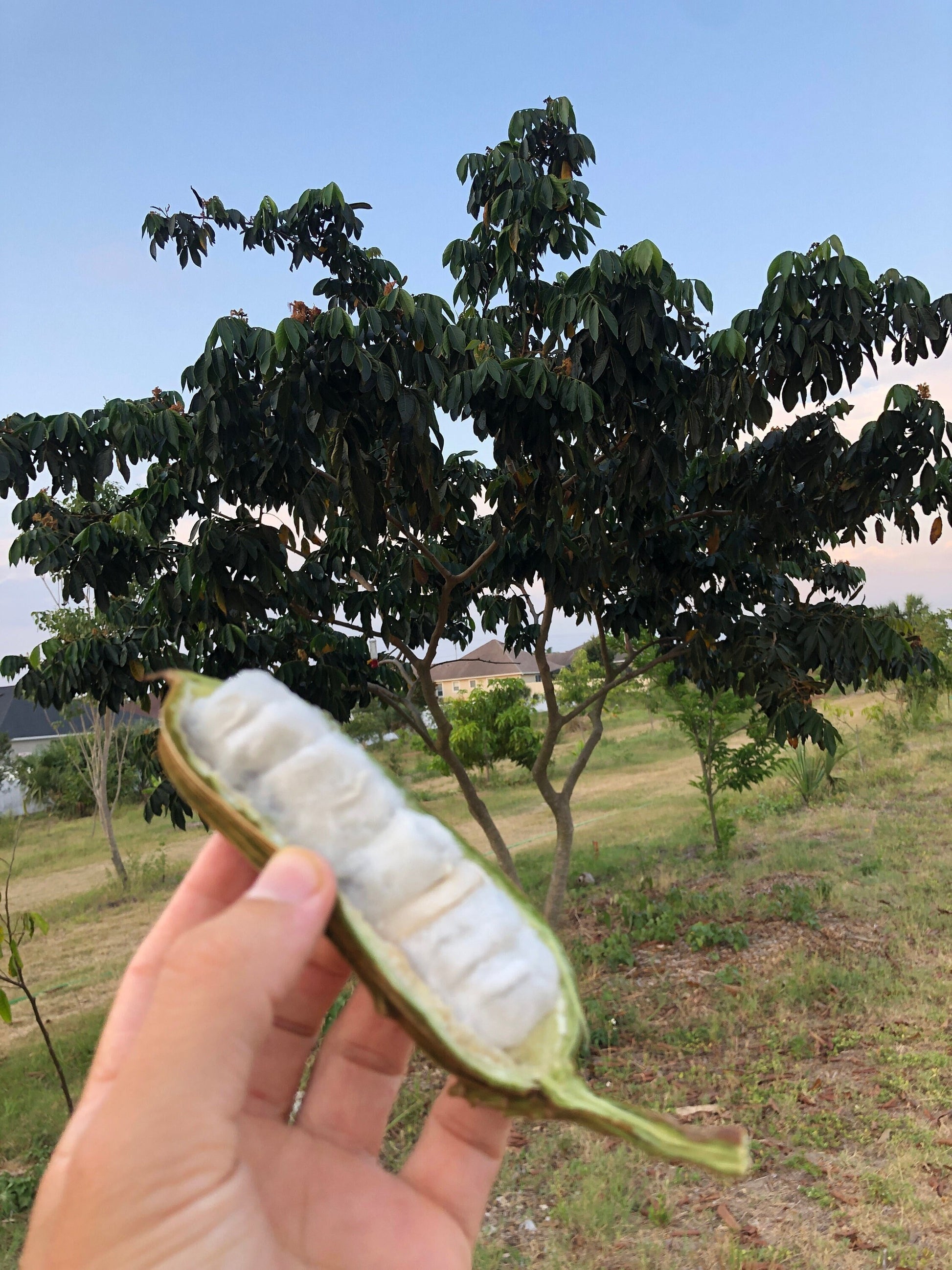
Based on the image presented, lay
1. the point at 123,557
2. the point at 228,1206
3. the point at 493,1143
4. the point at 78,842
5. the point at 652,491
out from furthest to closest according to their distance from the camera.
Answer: the point at 78,842 < the point at 123,557 < the point at 652,491 < the point at 493,1143 < the point at 228,1206

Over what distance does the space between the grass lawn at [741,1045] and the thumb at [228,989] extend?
2760 mm

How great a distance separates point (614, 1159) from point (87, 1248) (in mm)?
3323

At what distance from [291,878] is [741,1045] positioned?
428 centimetres

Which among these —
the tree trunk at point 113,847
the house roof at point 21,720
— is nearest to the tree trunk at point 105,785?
the tree trunk at point 113,847

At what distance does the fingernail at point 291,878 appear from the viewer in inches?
37.4

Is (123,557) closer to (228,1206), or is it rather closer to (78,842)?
(228,1206)

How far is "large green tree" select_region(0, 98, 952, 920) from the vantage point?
11.1ft

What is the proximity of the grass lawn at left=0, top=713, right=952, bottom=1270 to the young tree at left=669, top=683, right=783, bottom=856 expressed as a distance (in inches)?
30.6

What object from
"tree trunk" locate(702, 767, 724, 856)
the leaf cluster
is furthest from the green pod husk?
"tree trunk" locate(702, 767, 724, 856)

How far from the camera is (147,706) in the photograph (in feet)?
14.0

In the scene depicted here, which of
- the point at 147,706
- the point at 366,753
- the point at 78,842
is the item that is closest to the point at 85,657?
the point at 147,706

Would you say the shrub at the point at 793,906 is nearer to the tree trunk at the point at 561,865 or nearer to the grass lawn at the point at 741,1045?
the grass lawn at the point at 741,1045

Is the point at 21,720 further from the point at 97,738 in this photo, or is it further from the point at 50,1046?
the point at 50,1046

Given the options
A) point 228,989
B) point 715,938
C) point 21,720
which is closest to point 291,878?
point 228,989
